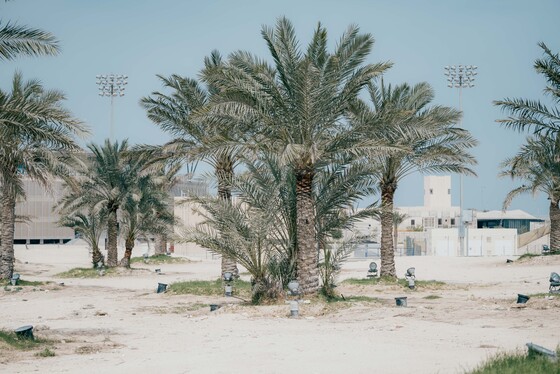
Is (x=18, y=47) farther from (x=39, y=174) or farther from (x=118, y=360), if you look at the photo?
(x=118, y=360)

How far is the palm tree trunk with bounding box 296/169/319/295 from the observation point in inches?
766

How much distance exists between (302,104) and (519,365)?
1083 centimetres

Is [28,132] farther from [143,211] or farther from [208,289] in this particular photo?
[143,211]

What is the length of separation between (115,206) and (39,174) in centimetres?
2156

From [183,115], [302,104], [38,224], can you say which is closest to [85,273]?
[183,115]

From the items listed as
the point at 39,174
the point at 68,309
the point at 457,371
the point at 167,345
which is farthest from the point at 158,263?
the point at 457,371

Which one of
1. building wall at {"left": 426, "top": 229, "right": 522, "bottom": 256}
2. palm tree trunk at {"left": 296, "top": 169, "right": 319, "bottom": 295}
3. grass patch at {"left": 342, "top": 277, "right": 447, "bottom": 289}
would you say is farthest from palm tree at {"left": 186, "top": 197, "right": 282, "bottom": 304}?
building wall at {"left": 426, "top": 229, "right": 522, "bottom": 256}

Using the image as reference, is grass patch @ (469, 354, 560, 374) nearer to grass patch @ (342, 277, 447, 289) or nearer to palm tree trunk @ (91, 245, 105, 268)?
grass patch @ (342, 277, 447, 289)

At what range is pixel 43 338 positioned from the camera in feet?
46.5

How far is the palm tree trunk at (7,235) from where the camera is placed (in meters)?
29.5

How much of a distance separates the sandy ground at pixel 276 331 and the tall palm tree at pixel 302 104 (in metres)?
2.56

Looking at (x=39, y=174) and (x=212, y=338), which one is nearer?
(x=212, y=338)

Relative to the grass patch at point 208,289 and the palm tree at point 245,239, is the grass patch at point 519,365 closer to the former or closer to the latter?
the palm tree at point 245,239

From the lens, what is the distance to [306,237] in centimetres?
1945
